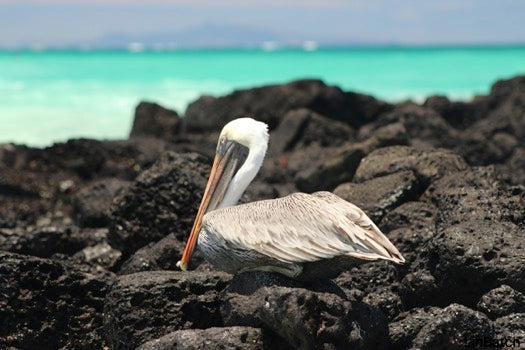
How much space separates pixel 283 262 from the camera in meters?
4.77

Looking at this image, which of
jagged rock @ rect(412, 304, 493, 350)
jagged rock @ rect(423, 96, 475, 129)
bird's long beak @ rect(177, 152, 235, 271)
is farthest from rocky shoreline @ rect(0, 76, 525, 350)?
jagged rock @ rect(423, 96, 475, 129)

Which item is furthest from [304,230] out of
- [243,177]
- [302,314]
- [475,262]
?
[243,177]

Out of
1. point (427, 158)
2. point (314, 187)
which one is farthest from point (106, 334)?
point (314, 187)

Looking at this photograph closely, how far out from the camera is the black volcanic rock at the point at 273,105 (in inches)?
576

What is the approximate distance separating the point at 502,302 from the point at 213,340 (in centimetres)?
173

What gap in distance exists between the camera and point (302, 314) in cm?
435

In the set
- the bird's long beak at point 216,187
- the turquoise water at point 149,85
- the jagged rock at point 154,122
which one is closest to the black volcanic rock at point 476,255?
the bird's long beak at point 216,187

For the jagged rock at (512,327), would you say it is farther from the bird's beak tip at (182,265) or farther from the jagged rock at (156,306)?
the bird's beak tip at (182,265)

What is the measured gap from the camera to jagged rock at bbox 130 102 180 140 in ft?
46.9

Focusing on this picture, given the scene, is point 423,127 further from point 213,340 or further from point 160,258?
point 213,340

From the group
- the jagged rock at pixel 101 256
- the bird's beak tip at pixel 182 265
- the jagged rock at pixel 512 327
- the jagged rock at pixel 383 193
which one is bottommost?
the jagged rock at pixel 101 256

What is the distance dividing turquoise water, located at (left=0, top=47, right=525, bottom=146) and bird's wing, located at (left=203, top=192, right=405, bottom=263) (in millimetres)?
17422

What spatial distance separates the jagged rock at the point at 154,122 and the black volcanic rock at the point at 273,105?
38 centimetres

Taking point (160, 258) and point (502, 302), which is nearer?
point (502, 302)
